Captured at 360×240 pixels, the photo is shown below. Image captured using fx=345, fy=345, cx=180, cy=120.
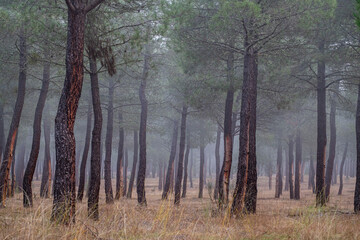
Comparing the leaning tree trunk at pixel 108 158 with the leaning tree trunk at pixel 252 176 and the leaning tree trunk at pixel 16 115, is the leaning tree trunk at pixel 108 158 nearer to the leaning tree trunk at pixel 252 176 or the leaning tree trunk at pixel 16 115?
the leaning tree trunk at pixel 16 115

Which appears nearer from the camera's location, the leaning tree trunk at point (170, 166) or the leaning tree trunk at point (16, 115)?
the leaning tree trunk at point (16, 115)

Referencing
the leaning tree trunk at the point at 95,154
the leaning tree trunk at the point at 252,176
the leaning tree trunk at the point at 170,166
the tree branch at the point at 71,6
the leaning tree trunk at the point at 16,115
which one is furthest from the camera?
the leaning tree trunk at the point at 170,166

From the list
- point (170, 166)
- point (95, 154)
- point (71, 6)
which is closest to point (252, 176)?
point (95, 154)

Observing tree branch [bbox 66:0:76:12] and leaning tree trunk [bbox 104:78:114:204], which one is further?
leaning tree trunk [bbox 104:78:114:204]

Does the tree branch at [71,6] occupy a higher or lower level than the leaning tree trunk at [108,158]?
higher

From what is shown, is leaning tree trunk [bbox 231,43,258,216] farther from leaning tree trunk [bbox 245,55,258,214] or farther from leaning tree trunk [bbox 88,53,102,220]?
leaning tree trunk [bbox 88,53,102,220]

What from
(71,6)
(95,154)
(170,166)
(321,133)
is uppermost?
(71,6)

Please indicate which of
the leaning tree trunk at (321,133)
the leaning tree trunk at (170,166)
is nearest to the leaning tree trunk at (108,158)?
the leaning tree trunk at (170,166)

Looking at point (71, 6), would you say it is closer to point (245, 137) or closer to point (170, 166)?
point (245, 137)

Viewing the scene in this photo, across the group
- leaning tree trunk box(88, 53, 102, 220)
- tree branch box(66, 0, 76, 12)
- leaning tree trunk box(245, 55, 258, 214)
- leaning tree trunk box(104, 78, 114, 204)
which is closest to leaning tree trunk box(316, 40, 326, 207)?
leaning tree trunk box(245, 55, 258, 214)

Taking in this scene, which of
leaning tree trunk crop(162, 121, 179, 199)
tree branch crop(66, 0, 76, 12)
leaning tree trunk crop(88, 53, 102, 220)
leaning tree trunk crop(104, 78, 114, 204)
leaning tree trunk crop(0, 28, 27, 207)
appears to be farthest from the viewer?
leaning tree trunk crop(162, 121, 179, 199)

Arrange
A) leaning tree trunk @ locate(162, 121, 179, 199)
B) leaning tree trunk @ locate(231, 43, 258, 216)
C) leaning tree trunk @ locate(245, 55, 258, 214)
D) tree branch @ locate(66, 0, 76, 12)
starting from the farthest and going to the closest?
leaning tree trunk @ locate(162, 121, 179, 199)
leaning tree trunk @ locate(245, 55, 258, 214)
leaning tree trunk @ locate(231, 43, 258, 216)
tree branch @ locate(66, 0, 76, 12)

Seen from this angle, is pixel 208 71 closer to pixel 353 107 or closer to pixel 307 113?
pixel 353 107

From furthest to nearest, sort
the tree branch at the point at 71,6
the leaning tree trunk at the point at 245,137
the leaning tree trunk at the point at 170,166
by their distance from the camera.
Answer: the leaning tree trunk at the point at 170,166 < the leaning tree trunk at the point at 245,137 < the tree branch at the point at 71,6
